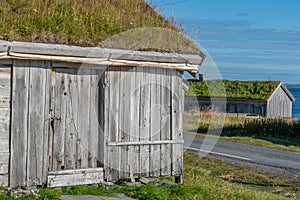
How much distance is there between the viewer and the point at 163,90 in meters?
9.46

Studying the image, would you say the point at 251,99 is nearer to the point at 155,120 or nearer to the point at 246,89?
the point at 246,89

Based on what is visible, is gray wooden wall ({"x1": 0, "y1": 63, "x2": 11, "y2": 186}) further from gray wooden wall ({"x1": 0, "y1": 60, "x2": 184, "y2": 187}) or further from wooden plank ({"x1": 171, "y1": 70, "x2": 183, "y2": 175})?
wooden plank ({"x1": 171, "y1": 70, "x2": 183, "y2": 175})

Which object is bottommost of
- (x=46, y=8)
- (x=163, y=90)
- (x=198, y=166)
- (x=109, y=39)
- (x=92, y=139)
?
(x=198, y=166)

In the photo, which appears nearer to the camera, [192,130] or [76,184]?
[76,184]

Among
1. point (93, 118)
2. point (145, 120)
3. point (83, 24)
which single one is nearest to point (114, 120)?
point (93, 118)

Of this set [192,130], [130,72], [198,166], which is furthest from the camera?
[192,130]

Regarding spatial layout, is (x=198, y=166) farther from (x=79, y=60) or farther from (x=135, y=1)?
(x=79, y=60)

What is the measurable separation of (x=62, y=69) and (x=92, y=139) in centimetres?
130

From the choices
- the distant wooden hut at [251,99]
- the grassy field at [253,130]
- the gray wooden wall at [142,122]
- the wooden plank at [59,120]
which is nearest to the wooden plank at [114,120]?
the gray wooden wall at [142,122]

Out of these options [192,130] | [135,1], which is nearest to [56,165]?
[135,1]

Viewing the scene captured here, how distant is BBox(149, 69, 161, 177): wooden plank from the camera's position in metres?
9.33

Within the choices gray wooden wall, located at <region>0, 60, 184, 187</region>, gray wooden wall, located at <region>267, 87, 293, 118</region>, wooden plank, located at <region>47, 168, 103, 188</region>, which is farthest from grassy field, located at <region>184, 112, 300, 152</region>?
wooden plank, located at <region>47, 168, 103, 188</region>

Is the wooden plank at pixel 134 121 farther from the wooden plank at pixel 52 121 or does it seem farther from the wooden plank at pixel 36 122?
the wooden plank at pixel 36 122

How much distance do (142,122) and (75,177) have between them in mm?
1563
